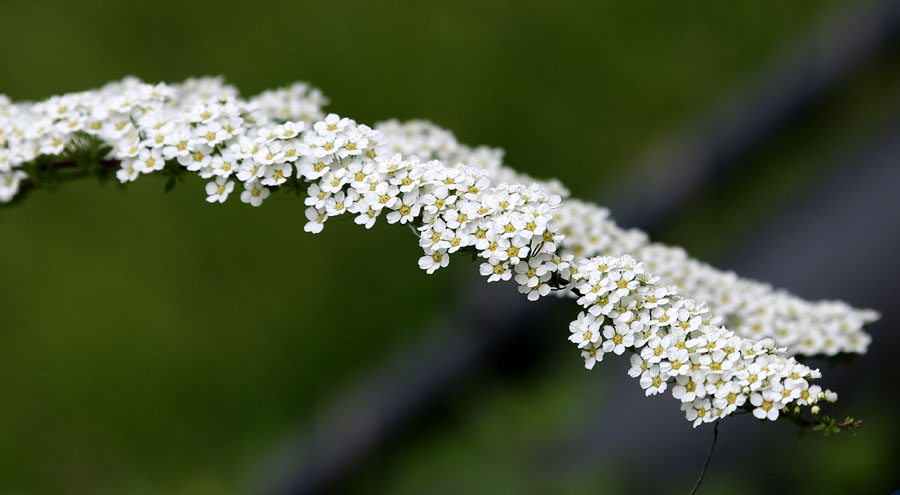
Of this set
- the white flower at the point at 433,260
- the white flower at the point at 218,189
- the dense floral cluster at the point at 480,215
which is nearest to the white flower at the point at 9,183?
the dense floral cluster at the point at 480,215

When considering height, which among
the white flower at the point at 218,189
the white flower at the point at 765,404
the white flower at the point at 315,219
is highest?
the white flower at the point at 218,189

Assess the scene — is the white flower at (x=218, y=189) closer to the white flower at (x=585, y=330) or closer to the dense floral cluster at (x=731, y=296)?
the dense floral cluster at (x=731, y=296)

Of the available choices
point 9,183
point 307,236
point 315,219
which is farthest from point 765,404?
point 307,236

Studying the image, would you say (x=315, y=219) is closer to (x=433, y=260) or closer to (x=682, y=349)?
(x=433, y=260)

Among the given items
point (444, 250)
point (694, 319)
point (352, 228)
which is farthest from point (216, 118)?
point (352, 228)

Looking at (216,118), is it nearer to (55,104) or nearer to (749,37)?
(55,104)

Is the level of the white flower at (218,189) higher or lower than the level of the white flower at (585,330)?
higher

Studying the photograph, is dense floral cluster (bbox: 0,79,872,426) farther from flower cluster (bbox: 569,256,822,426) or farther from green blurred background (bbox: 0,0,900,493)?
green blurred background (bbox: 0,0,900,493)
